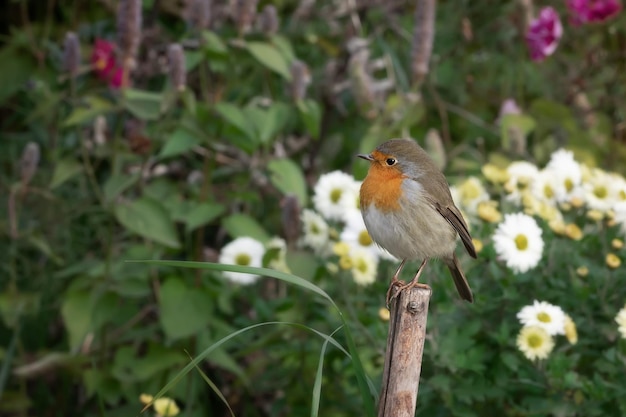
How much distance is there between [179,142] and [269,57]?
0.46 metres

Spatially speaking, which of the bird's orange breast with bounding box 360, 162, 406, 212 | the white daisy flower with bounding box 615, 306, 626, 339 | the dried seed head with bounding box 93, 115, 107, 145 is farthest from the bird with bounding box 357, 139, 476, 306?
the dried seed head with bounding box 93, 115, 107, 145

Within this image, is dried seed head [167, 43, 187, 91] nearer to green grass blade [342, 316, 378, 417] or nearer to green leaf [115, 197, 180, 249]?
green leaf [115, 197, 180, 249]

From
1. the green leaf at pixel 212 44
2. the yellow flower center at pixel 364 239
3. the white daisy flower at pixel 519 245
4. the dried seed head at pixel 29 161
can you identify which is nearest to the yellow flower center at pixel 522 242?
the white daisy flower at pixel 519 245

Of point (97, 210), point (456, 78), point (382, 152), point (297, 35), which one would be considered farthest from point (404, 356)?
point (456, 78)

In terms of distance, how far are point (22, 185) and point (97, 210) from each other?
0.28 metres

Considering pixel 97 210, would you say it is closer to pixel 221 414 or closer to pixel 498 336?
pixel 221 414

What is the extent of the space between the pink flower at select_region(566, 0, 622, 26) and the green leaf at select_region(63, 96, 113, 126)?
77.5 inches

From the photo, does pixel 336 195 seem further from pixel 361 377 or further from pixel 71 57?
pixel 361 377

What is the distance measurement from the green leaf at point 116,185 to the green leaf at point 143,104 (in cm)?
19

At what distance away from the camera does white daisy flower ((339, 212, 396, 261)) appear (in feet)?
10.5

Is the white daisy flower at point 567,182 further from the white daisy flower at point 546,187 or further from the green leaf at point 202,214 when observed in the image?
the green leaf at point 202,214

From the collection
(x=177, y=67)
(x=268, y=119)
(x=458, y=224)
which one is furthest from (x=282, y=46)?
(x=458, y=224)

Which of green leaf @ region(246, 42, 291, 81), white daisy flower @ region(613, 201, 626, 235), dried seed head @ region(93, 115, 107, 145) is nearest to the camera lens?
white daisy flower @ region(613, 201, 626, 235)

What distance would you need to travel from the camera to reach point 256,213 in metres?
4.06
